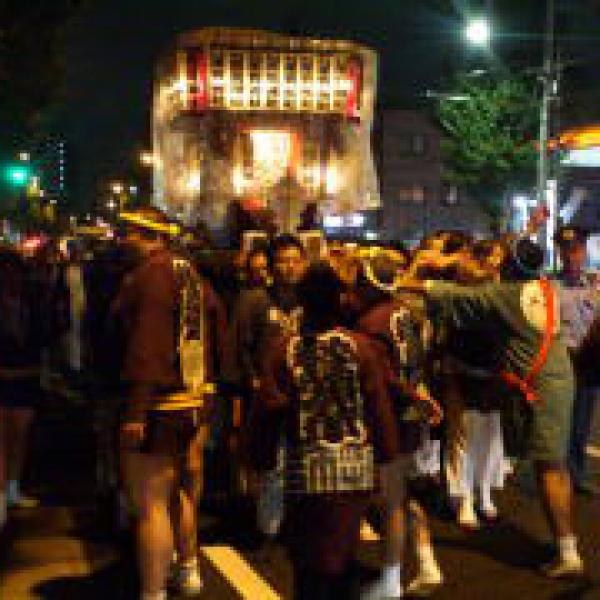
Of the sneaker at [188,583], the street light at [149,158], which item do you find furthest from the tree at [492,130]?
the sneaker at [188,583]

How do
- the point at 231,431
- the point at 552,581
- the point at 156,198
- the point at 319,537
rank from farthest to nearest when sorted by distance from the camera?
the point at 156,198 < the point at 231,431 < the point at 552,581 < the point at 319,537

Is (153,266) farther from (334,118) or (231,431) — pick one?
(334,118)

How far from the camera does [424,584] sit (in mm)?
6531

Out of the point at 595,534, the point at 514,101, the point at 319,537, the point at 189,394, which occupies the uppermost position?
the point at 514,101

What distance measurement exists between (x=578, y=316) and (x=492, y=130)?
25743mm

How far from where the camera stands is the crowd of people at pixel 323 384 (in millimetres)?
4602

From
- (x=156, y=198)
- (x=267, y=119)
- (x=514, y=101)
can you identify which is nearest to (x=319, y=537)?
(x=267, y=119)

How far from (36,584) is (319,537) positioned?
2810mm

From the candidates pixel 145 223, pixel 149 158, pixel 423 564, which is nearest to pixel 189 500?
pixel 423 564

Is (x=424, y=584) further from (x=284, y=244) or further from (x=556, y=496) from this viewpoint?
(x=284, y=244)

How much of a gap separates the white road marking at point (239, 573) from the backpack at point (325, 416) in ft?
7.20

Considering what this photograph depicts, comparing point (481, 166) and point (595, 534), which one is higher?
point (481, 166)

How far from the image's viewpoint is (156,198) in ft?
49.8

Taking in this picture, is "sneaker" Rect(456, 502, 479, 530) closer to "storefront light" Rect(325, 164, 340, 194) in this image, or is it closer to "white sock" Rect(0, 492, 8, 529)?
"white sock" Rect(0, 492, 8, 529)
